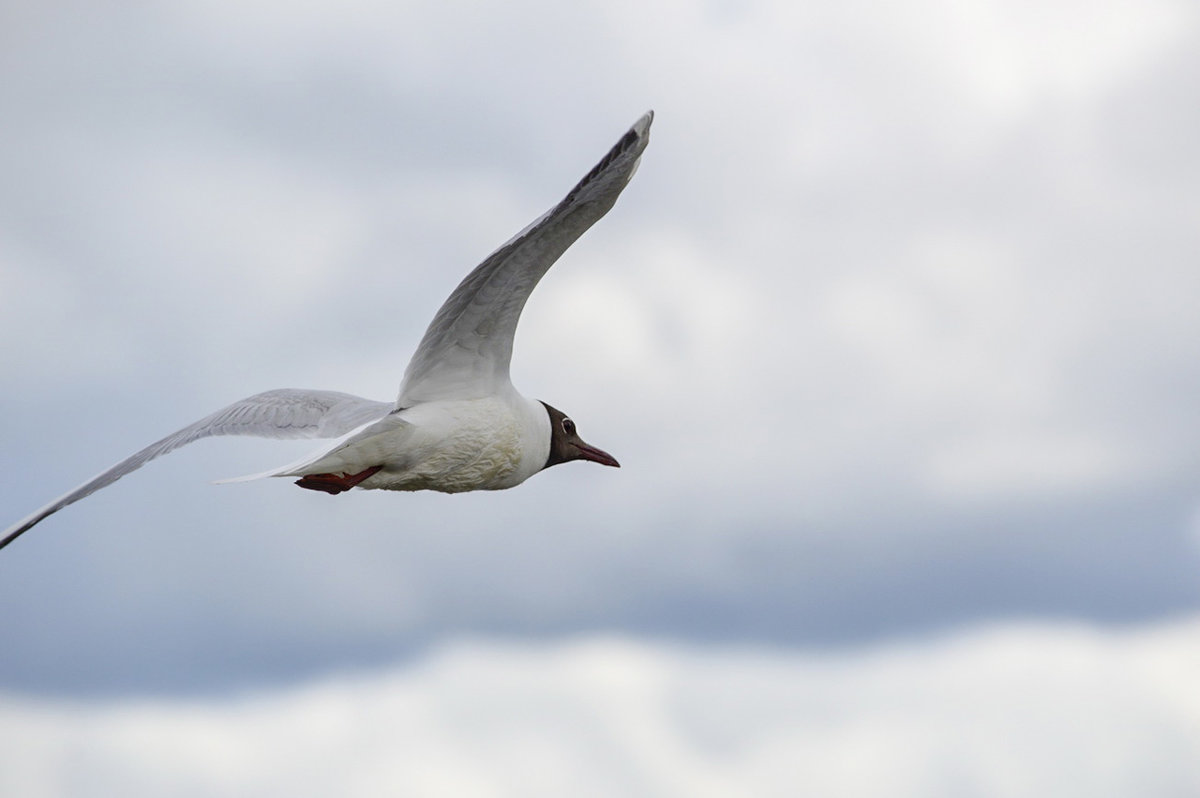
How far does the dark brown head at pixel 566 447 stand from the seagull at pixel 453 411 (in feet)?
1.01

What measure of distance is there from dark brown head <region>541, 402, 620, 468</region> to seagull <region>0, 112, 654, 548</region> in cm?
31

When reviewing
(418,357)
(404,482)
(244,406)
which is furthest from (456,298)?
(244,406)

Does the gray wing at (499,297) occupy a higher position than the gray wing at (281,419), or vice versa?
the gray wing at (499,297)

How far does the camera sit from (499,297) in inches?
421

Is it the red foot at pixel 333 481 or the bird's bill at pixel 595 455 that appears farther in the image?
the bird's bill at pixel 595 455

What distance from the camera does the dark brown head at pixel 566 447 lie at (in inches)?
508

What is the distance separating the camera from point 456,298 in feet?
34.8

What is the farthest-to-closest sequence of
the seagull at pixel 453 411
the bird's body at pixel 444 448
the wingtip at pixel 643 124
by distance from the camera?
the bird's body at pixel 444 448 → the seagull at pixel 453 411 → the wingtip at pixel 643 124

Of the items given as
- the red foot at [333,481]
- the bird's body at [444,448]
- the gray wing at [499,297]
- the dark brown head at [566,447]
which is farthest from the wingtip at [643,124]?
the dark brown head at [566,447]

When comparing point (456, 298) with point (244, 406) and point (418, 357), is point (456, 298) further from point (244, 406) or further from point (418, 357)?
point (244, 406)

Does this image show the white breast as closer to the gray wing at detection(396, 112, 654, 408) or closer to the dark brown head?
the gray wing at detection(396, 112, 654, 408)

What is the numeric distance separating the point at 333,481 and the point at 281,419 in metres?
1.46

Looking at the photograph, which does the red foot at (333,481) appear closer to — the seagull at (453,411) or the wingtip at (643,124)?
the seagull at (453,411)

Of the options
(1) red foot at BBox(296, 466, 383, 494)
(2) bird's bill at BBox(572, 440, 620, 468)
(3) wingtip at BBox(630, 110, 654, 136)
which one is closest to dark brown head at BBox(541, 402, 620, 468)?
(2) bird's bill at BBox(572, 440, 620, 468)
